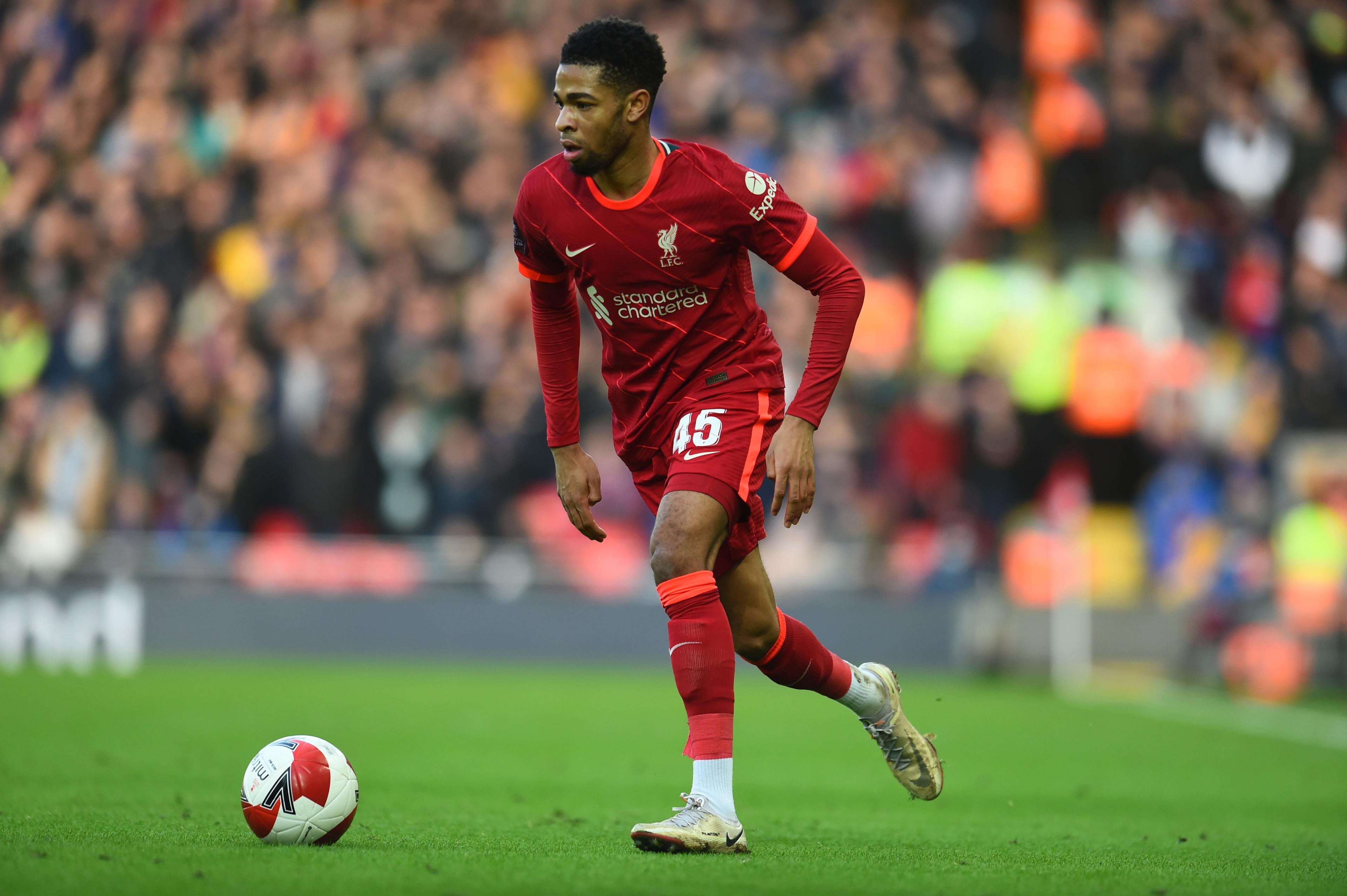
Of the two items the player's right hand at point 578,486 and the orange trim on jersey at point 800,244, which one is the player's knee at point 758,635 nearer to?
the player's right hand at point 578,486

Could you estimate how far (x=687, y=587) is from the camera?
4684 millimetres

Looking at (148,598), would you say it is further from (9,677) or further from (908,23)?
(908,23)

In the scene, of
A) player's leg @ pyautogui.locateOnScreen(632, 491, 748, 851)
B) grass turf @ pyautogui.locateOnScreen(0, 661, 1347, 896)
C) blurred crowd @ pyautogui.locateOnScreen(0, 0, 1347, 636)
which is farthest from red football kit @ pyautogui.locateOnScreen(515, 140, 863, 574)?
blurred crowd @ pyautogui.locateOnScreen(0, 0, 1347, 636)

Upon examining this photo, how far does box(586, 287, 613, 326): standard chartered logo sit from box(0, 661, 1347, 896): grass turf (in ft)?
5.21

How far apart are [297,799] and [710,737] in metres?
1.17

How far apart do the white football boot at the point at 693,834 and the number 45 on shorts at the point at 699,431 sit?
3.38 feet

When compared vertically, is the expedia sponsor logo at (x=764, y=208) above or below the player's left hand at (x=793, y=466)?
above

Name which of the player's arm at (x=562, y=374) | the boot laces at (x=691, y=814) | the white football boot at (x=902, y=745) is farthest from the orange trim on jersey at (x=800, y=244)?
the boot laces at (x=691, y=814)

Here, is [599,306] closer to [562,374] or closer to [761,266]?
[562,374]

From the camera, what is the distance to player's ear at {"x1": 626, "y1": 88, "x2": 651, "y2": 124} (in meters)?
4.81

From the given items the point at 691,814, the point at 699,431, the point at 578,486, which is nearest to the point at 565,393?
the point at 578,486

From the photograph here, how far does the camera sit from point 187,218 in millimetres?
15828

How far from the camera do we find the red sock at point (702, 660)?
4664 millimetres

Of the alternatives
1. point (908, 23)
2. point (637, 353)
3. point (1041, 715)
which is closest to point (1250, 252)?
point (908, 23)
